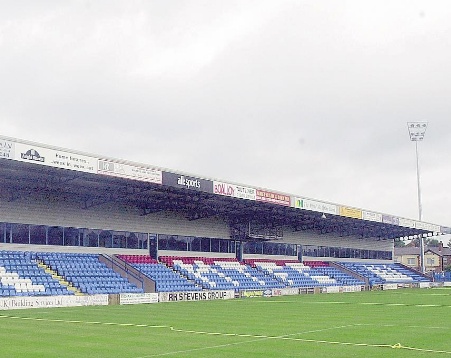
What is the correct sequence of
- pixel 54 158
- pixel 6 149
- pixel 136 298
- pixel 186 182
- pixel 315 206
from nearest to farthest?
pixel 6 149, pixel 54 158, pixel 136 298, pixel 186 182, pixel 315 206

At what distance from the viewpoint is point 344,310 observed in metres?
31.5

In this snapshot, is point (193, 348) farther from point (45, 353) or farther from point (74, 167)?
point (74, 167)

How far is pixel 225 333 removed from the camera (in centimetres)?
2044

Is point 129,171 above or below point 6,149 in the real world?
below

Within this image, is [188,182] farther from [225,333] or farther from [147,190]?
[225,333]

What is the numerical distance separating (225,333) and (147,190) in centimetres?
2475

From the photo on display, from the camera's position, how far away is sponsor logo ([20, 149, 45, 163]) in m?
32.0

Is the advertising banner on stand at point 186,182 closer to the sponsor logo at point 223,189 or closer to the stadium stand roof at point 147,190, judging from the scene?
the stadium stand roof at point 147,190

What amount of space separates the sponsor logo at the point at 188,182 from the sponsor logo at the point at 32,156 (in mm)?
10874

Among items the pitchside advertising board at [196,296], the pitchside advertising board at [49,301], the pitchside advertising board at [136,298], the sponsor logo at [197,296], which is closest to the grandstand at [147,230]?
the pitchside advertising board at [49,301]

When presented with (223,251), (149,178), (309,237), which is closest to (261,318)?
(149,178)

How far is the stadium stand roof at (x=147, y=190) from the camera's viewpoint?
34.2m

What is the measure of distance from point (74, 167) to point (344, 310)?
53.1ft

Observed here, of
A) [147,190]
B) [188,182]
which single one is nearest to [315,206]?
[188,182]
